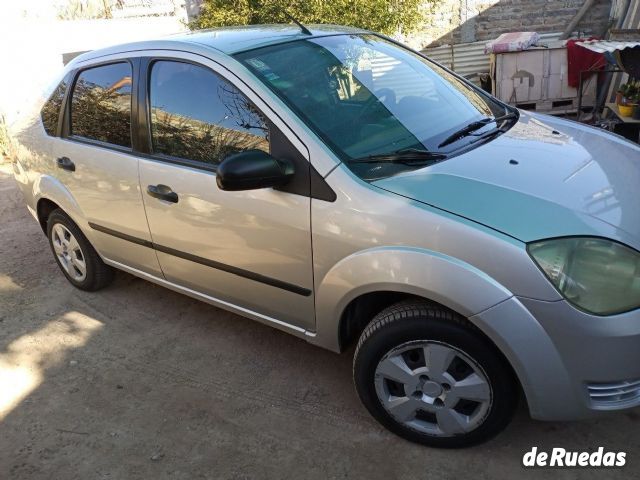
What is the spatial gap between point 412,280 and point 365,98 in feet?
3.36

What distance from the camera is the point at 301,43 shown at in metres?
2.84

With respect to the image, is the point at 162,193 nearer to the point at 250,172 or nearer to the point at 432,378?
the point at 250,172

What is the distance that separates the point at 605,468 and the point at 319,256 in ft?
4.69

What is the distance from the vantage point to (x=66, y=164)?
3449mm

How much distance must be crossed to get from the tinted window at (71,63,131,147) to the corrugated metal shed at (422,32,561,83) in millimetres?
7044

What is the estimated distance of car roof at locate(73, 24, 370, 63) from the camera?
2.75 metres

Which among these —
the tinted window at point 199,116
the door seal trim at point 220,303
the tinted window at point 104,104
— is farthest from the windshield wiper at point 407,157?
the tinted window at point 104,104

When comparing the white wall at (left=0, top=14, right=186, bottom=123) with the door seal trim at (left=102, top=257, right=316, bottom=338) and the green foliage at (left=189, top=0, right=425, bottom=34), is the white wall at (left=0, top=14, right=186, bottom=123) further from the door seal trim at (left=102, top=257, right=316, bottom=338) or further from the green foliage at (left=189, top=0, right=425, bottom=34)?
the door seal trim at (left=102, top=257, right=316, bottom=338)

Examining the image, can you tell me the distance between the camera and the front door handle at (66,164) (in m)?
3.41

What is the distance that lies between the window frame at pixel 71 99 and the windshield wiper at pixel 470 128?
166cm

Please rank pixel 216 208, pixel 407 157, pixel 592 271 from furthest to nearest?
1. pixel 216 208
2. pixel 407 157
3. pixel 592 271

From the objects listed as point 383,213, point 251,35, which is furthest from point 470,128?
point 251,35

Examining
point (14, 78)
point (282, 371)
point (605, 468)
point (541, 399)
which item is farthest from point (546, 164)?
point (14, 78)

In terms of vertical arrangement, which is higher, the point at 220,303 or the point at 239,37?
the point at 239,37
